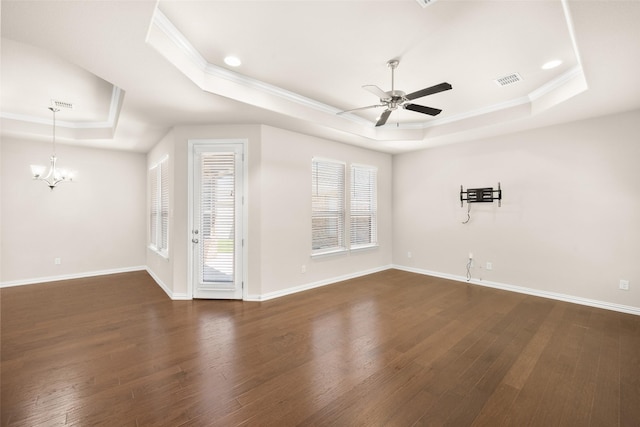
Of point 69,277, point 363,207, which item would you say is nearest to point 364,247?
point 363,207

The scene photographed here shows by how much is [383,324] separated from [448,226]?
3137mm

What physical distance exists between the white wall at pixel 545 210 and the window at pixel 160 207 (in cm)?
507

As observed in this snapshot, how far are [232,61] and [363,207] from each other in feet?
12.7

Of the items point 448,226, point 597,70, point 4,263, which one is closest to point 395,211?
point 448,226

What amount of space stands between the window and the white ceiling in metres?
0.76

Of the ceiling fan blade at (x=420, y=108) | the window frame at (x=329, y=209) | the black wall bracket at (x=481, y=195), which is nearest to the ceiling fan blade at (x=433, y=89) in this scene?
the ceiling fan blade at (x=420, y=108)

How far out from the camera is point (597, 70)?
272 cm

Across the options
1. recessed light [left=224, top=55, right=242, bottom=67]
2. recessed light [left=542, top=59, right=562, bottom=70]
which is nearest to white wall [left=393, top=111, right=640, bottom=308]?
recessed light [left=542, top=59, right=562, bottom=70]

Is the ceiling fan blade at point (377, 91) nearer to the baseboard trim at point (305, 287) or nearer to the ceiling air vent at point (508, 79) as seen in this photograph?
the ceiling air vent at point (508, 79)

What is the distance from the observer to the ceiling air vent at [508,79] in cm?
344

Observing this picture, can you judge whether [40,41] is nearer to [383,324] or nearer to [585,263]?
[383,324]

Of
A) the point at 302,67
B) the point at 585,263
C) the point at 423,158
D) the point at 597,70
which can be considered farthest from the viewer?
the point at 423,158

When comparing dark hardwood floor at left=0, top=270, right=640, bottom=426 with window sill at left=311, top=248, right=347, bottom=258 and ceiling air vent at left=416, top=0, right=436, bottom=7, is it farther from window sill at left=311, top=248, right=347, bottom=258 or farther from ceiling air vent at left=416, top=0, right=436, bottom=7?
ceiling air vent at left=416, top=0, right=436, bottom=7

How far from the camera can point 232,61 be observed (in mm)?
3109
